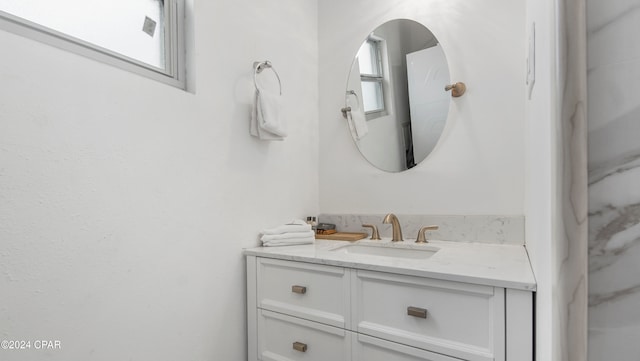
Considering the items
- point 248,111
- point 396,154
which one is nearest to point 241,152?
point 248,111

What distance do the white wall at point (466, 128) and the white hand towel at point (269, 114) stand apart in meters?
0.52

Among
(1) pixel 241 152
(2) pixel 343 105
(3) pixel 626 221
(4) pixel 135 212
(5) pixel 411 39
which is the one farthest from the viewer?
(2) pixel 343 105

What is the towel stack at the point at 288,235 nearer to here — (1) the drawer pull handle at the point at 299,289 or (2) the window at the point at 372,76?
(1) the drawer pull handle at the point at 299,289

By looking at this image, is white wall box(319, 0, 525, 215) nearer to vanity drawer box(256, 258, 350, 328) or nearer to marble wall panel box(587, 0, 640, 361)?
vanity drawer box(256, 258, 350, 328)

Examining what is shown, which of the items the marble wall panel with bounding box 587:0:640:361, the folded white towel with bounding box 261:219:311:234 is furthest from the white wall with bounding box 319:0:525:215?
the marble wall panel with bounding box 587:0:640:361

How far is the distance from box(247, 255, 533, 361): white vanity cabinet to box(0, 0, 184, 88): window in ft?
2.89

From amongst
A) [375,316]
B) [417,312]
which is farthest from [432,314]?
[375,316]

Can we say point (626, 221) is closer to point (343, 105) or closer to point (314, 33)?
point (343, 105)

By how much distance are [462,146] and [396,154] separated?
1.08 ft

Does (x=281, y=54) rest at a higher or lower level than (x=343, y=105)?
higher

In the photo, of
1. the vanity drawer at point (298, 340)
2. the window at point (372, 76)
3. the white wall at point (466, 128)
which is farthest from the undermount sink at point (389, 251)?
the window at point (372, 76)

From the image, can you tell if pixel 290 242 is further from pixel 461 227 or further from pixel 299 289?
pixel 461 227

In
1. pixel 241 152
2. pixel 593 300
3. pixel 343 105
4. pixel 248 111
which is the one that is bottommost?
pixel 593 300

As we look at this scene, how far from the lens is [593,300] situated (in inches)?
14.6
